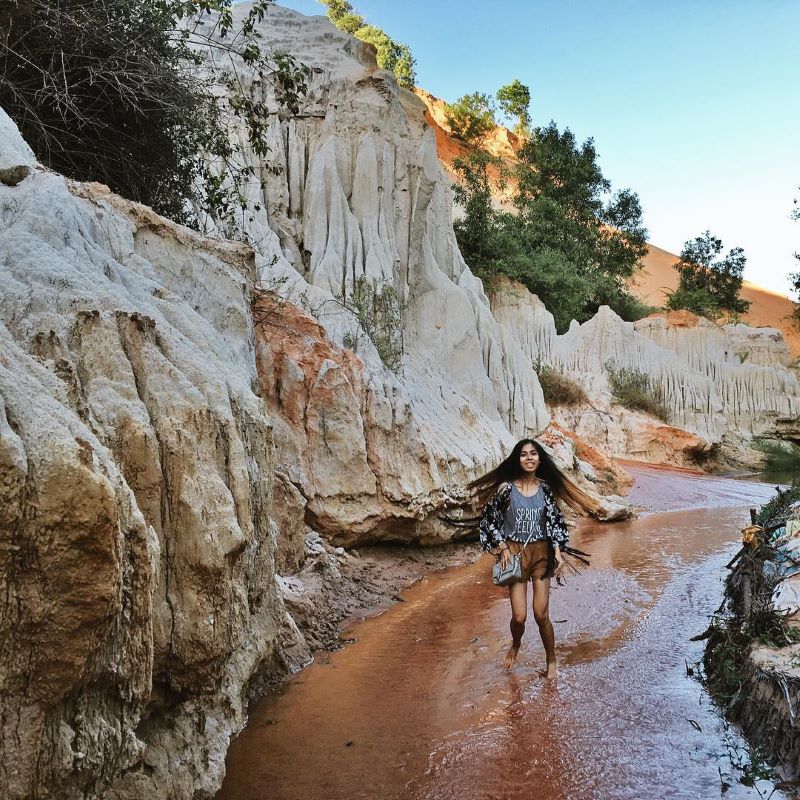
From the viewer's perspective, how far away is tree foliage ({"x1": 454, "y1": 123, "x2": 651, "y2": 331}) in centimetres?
2488

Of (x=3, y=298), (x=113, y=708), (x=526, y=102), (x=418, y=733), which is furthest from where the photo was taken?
(x=526, y=102)

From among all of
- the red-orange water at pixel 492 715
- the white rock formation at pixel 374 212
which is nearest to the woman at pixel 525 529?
the red-orange water at pixel 492 715

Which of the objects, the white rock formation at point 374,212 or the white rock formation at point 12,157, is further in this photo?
the white rock formation at point 374,212

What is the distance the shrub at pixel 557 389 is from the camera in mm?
24266

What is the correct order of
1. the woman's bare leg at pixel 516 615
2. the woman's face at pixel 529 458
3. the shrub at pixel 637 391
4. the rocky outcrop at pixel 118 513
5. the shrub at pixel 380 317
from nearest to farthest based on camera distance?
the rocky outcrop at pixel 118 513 < the woman's bare leg at pixel 516 615 < the woman's face at pixel 529 458 < the shrub at pixel 380 317 < the shrub at pixel 637 391

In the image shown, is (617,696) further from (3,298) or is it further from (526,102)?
(526,102)

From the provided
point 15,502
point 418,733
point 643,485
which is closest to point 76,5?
point 15,502

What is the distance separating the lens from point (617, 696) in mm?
4938

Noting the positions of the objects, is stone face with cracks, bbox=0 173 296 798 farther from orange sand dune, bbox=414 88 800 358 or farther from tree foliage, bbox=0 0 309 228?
orange sand dune, bbox=414 88 800 358

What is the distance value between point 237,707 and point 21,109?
5.29 m

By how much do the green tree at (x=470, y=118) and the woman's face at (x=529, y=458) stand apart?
44.5 metres

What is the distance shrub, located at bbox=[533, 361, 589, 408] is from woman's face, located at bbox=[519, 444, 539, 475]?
18.9m

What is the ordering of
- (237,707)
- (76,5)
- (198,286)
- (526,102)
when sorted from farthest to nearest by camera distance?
(526,102)
(76,5)
(198,286)
(237,707)

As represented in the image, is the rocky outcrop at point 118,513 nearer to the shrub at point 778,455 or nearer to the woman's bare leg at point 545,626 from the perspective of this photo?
the woman's bare leg at point 545,626
